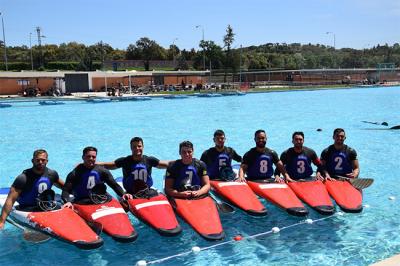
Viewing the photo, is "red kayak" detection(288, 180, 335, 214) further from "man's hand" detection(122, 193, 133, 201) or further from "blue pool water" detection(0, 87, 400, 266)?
"man's hand" detection(122, 193, 133, 201)

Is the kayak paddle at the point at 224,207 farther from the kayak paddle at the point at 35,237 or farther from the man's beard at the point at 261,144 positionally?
the kayak paddle at the point at 35,237

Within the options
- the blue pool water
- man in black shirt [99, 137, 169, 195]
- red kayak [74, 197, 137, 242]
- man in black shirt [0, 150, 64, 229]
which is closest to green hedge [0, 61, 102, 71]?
the blue pool water


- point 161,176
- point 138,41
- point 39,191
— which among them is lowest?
point 161,176

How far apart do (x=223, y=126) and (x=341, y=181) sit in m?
13.5

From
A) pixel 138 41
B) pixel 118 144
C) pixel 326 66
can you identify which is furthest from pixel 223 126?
pixel 326 66

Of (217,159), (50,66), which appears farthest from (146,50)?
(217,159)

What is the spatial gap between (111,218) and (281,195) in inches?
114

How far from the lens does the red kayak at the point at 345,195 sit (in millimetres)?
7352

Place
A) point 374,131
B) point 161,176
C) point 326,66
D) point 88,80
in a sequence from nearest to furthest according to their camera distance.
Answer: point 161,176 → point 374,131 → point 88,80 → point 326,66

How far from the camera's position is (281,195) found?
7.50m

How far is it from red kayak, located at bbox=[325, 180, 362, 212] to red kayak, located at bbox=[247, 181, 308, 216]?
2.35ft

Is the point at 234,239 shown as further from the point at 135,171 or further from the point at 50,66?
the point at 50,66

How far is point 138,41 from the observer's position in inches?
4090

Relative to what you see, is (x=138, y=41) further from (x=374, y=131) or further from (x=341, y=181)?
(x=341, y=181)
